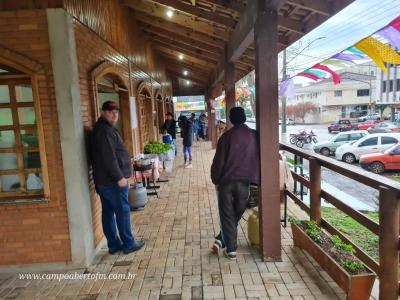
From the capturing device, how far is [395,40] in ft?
9.55

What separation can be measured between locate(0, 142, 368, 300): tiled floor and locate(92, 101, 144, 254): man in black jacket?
224 mm

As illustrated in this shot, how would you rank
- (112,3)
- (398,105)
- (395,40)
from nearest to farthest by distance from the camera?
1. (395,40)
2. (112,3)
3. (398,105)

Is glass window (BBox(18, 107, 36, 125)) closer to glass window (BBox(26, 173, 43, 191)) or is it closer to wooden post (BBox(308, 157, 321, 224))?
glass window (BBox(26, 173, 43, 191))

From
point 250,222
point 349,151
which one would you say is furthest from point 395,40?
point 349,151

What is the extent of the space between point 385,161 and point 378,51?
11.0 m

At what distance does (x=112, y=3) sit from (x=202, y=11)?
1531mm

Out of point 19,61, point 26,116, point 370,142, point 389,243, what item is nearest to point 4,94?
point 26,116

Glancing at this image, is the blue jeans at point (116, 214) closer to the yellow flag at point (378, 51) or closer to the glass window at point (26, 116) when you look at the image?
the glass window at point (26, 116)

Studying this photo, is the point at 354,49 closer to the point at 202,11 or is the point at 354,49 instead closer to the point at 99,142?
the point at 202,11

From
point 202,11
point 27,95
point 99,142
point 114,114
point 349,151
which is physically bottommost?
point 349,151

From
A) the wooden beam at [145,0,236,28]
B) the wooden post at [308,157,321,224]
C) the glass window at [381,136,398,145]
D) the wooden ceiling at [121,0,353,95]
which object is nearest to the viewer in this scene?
the wooden ceiling at [121,0,353,95]

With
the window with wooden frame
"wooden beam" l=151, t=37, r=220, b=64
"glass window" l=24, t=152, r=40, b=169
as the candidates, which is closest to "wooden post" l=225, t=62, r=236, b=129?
"wooden beam" l=151, t=37, r=220, b=64

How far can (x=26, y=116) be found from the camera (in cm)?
333

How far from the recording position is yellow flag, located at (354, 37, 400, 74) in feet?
10.6
